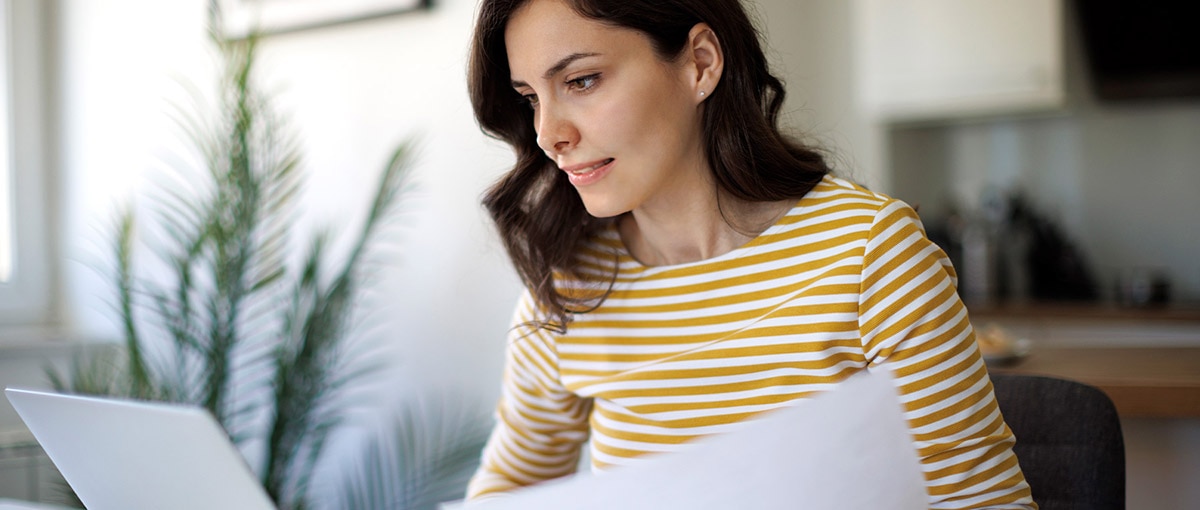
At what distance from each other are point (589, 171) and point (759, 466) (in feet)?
1.59

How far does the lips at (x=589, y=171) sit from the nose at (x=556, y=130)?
0.02 m

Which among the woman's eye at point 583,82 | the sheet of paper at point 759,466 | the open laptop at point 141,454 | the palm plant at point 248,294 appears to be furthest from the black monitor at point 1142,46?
the open laptop at point 141,454

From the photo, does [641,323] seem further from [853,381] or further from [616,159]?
[853,381]

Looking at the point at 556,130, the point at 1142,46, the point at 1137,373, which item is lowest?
the point at 1137,373

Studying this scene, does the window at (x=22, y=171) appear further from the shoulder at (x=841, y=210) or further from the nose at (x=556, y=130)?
the shoulder at (x=841, y=210)

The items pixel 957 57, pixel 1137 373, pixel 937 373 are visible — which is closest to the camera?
pixel 937 373

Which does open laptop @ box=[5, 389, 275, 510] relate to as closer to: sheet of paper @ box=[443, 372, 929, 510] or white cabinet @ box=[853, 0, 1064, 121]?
sheet of paper @ box=[443, 372, 929, 510]

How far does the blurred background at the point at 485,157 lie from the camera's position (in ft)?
7.13

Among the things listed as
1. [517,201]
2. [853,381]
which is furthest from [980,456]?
[517,201]

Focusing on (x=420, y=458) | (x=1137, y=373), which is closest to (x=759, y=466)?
(x=1137, y=373)

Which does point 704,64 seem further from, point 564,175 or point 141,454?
point 141,454

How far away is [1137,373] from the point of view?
1.49 metres

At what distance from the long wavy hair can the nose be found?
102 mm

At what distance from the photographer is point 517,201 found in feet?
4.00
